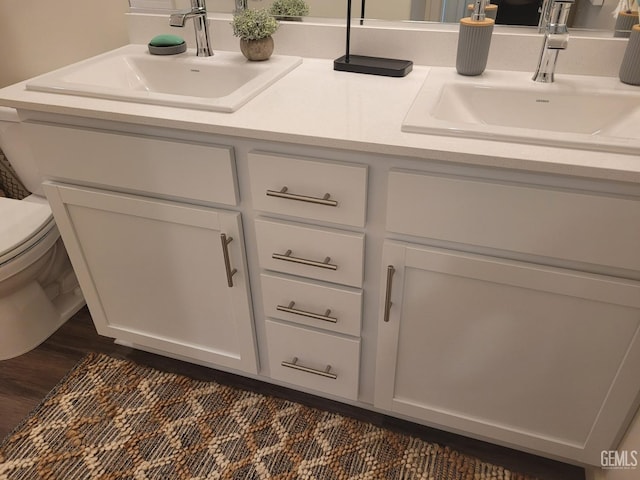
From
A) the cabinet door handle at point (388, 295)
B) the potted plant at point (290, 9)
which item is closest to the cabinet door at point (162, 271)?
the cabinet door handle at point (388, 295)

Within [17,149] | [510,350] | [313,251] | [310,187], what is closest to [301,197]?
[310,187]

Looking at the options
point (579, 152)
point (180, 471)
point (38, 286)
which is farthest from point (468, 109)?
point (38, 286)

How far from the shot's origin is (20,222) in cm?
150

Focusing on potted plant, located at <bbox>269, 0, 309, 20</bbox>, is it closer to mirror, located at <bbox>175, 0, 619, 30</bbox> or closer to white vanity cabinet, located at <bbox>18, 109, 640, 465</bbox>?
mirror, located at <bbox>175, 0, 619, 30</bbox>

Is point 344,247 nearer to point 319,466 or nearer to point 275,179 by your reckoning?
point 275,179

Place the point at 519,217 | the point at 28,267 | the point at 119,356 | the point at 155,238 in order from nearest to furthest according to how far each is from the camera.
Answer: the point at 519,217 → the point at 155,238 → the point at 28,267 → the point at 119,356

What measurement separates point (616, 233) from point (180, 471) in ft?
3.76

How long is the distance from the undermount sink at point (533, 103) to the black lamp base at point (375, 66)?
0.08 meters

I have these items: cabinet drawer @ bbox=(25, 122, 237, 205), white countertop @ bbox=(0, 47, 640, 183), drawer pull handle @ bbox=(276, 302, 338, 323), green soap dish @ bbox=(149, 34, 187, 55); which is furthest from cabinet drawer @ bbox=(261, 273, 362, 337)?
green soap dish @ bbox=(149, 34, 187, 55)

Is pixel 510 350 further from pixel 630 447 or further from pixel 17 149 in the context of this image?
pixel 17 149

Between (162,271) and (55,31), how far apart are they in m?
1.01

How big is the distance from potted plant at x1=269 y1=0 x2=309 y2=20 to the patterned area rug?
43.7 inches

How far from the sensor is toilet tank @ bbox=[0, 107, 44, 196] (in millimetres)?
1584

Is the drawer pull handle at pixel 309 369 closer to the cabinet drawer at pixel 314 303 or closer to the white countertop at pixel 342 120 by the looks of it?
the cabinet drawer at pixel 314 303
